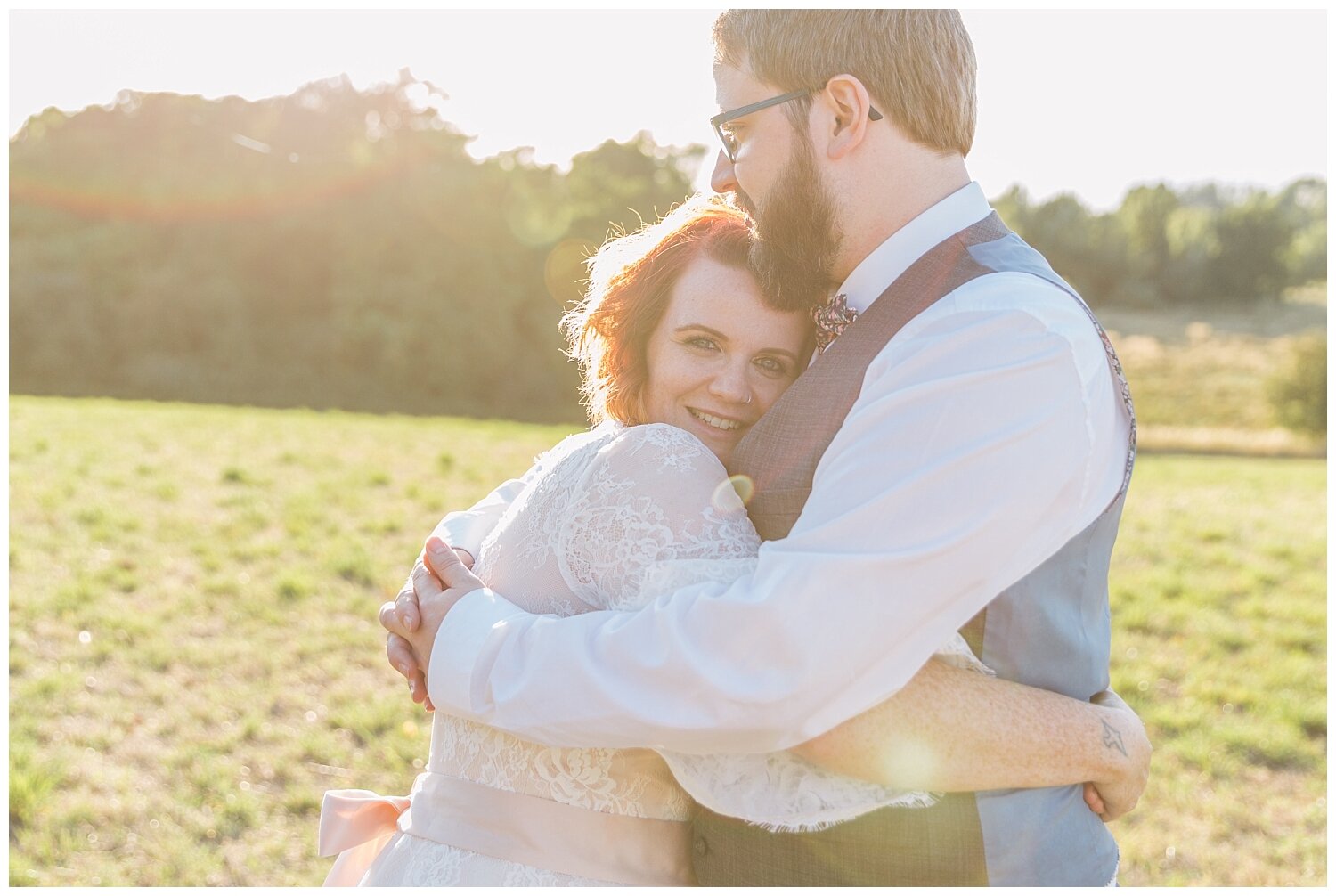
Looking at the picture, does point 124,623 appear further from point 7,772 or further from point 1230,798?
point 1230,798

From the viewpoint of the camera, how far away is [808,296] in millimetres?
2256

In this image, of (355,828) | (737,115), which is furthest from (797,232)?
(355,828)

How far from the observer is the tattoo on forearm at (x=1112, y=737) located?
5.92ft

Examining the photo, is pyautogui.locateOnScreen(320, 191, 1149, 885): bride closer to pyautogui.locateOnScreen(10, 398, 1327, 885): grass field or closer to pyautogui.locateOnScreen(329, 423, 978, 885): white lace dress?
pyautogui.locateOnScreen(329, 423, 978, 885): white lace dress

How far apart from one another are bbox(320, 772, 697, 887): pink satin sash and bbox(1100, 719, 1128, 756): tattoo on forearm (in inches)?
29.6

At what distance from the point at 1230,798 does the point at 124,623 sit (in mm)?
5965

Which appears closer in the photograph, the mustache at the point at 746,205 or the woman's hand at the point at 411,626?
the woman's hand at the point at 411,626

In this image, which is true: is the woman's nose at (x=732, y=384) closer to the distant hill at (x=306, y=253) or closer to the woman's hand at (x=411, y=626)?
the woman's hand at (x=411, y=626)

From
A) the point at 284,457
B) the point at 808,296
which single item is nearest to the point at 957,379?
the point at 808,296

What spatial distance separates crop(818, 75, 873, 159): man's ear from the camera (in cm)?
199

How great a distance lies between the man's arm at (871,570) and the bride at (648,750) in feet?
0.44

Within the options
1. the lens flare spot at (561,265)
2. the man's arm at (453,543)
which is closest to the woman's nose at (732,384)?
the man's arm at (453,543)

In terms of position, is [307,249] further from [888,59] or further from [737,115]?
[888,59]

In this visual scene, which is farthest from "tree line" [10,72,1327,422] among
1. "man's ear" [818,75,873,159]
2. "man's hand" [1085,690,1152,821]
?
"man's hand" [1085,690,1152,821]
